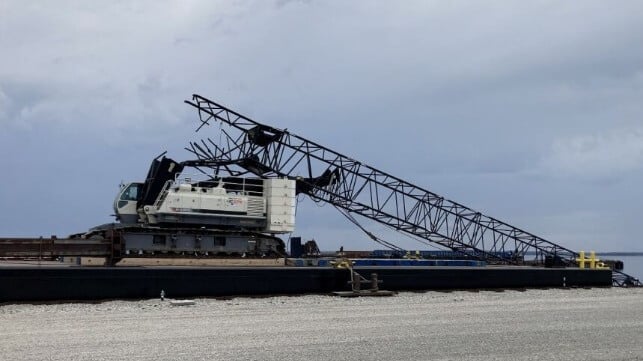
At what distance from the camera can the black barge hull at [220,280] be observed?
58.5 feet

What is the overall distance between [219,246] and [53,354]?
577 inches

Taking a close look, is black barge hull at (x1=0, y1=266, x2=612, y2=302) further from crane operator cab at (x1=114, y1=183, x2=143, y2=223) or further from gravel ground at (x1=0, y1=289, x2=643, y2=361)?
crane operator cab at (x1=114, y1=183, x2=143, y2=223)

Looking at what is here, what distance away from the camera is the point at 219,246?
2514cm

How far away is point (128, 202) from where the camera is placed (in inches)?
1008

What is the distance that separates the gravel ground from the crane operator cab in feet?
26.1

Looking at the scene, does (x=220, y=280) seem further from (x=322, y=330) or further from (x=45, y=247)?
(x=322, y=330)

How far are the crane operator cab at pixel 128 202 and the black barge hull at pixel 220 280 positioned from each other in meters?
6.45

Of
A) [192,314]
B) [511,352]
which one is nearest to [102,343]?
[192,314]

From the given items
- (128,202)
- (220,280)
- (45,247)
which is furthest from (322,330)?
(128,202)

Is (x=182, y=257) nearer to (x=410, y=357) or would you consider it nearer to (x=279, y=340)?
(x=279, y=340)

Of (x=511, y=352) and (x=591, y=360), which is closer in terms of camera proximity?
(x=591, y=360)

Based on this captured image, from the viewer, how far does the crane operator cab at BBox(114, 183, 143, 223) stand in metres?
25.5

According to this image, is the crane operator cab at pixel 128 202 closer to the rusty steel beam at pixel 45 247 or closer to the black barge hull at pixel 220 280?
the rusty steel beam at pixel 45 247

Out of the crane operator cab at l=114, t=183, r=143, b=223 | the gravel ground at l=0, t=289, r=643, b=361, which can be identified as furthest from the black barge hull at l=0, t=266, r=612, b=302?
the crane operator cab at l=114, t=183, r=143, b=223
